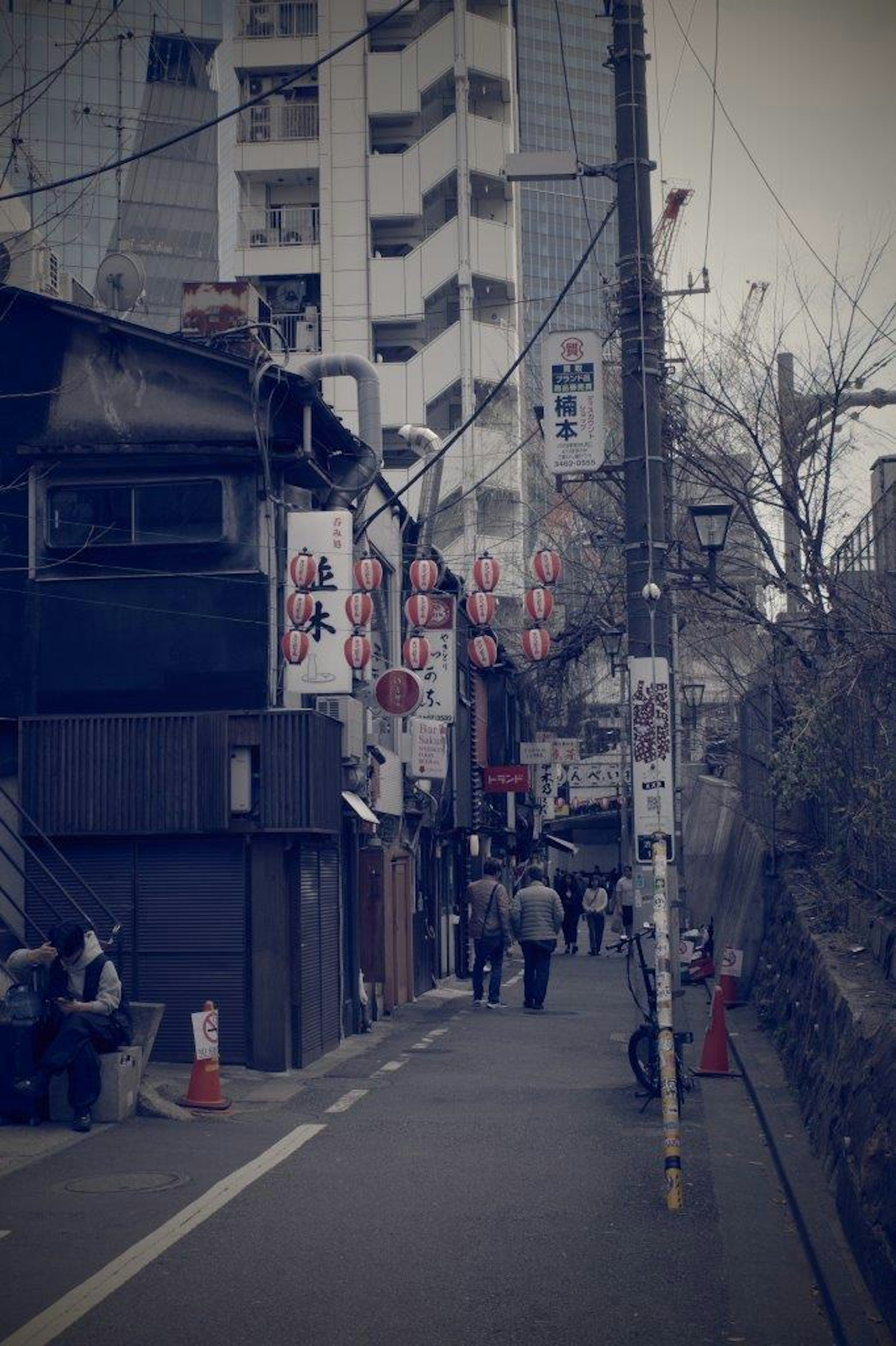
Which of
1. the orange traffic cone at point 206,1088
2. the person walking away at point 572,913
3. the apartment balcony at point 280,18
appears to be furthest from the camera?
the apartment balcony at point 280,18

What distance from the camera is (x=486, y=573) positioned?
2555cm

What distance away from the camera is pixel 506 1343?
6.86 metres

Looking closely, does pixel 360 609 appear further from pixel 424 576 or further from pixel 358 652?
pixel 424 576

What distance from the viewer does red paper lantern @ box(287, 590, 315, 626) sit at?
58.0 ft

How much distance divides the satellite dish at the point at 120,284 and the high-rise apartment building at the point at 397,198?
97.1 ft

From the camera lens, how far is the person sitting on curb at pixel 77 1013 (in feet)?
42.1

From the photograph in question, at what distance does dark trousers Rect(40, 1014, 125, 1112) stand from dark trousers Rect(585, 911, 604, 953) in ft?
84.7

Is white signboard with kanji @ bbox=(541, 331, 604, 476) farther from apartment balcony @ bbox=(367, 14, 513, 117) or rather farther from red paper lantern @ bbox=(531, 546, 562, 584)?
apartment balcony @ bbox=(367, 14, 513, 117)

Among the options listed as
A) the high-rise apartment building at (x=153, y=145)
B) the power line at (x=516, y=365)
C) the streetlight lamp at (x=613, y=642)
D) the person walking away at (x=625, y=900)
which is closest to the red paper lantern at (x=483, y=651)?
the streetlight lamp at (x=613, y=642)

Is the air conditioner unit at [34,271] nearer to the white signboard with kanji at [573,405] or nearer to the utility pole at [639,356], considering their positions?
the white signboard with kanji at [573,405]

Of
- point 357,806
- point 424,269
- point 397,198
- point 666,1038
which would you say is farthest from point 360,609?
point 397,198

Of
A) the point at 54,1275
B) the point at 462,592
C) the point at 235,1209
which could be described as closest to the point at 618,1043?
the point at 235,1209

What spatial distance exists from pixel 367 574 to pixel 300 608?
2768 millimetres

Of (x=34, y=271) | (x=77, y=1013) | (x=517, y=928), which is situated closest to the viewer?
(x=77, y=1013)
